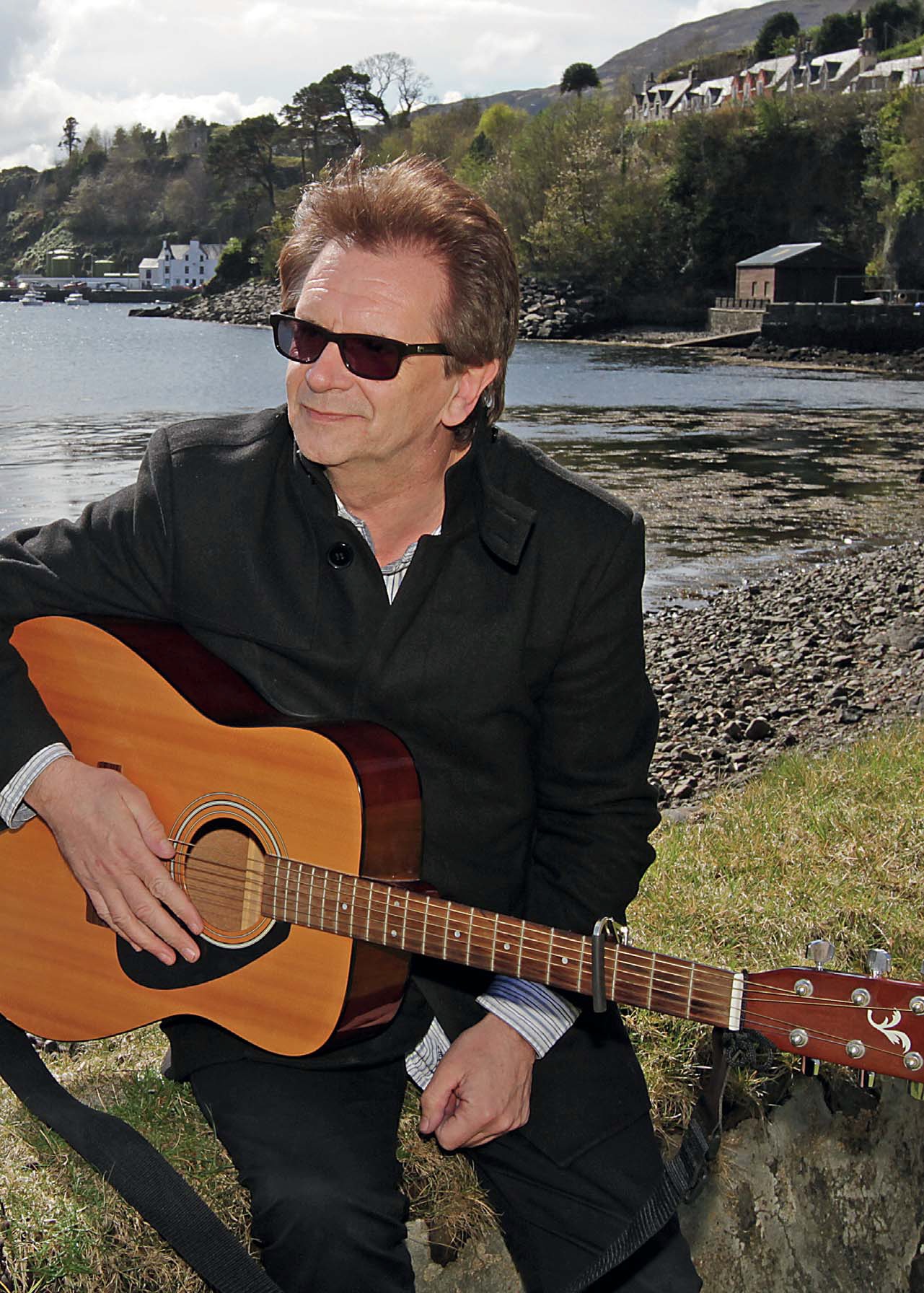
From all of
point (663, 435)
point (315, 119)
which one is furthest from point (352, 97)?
point (663, 435)

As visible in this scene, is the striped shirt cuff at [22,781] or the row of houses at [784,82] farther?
the row of houses at [784,82]

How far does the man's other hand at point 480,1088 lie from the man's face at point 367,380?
1.06 metres

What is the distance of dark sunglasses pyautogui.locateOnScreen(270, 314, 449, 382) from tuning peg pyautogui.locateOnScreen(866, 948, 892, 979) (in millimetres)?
1344

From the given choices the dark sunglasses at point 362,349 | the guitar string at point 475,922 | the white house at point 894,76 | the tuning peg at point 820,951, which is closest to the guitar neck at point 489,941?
the guitar string at point 475,922

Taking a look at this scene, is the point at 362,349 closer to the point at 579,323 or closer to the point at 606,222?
the point at 579,323

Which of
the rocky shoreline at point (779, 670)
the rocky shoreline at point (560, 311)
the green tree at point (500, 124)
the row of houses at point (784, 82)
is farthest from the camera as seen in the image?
the green tree at point (500, 124)

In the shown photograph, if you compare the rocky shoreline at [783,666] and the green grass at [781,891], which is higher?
the green grass at [781,891]

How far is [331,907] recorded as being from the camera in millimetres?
2146

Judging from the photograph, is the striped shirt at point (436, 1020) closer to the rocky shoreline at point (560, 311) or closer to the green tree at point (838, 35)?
the rocky shoreline at point (560, 311)

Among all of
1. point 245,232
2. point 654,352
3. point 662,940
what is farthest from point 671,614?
point 245,232

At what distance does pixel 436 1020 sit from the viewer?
8.16 feet

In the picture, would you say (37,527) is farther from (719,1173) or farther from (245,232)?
(245,232)

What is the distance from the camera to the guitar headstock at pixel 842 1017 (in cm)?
170

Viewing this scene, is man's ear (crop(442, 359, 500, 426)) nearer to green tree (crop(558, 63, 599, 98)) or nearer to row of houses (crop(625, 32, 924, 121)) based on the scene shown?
row of houses (crop(625, 32, 924, 121))
